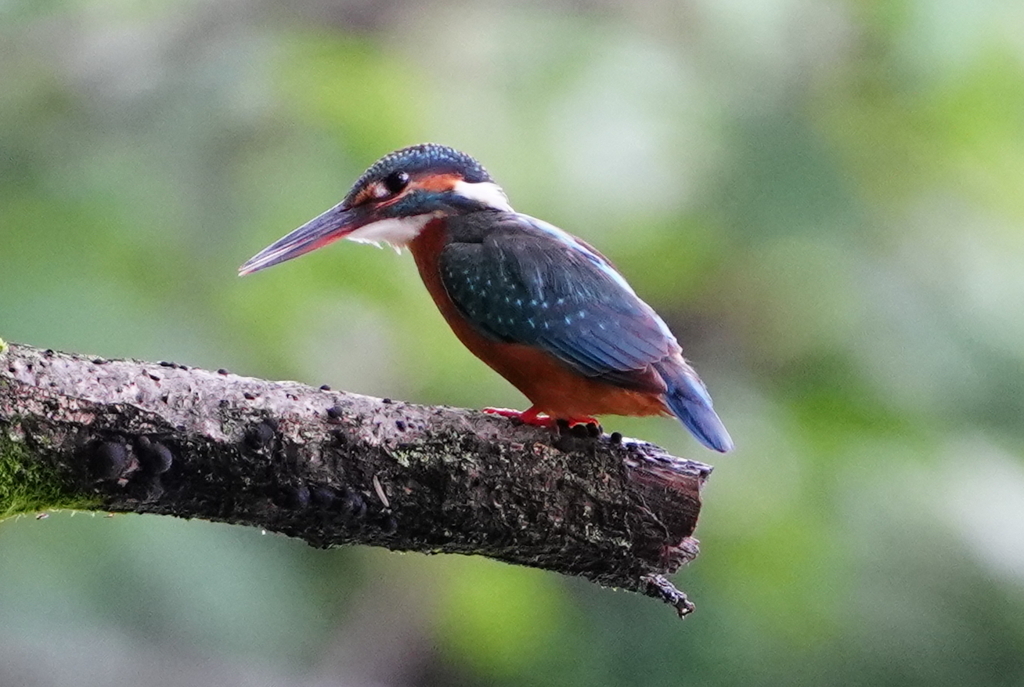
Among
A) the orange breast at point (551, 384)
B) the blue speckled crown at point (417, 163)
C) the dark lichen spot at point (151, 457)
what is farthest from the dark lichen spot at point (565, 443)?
the blue speckled crown at point (417, 163)

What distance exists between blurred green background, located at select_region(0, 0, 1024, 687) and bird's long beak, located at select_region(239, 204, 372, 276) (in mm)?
479

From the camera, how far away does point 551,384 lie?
2.54 meters

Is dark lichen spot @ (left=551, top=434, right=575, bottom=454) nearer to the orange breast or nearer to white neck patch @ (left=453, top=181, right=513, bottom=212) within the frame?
the orange breast

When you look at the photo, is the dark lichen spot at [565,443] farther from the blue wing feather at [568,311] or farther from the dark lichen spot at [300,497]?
the dark lichen spot at [300,497]

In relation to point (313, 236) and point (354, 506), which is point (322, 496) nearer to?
point (354, 506)

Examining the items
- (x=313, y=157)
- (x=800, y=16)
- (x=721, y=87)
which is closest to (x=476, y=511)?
(x=313, y=157)

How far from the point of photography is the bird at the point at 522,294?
2547 mm

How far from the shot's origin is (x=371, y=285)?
347cm

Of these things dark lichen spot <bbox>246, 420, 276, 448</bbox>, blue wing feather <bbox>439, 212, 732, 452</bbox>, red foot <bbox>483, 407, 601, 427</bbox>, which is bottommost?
dark lichen spot <bbox>246, 420, 276, 448</bbox>

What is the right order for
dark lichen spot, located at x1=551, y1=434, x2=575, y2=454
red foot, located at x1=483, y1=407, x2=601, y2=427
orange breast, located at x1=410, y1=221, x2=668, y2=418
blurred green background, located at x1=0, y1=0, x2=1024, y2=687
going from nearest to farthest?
dark lichen spot, located at x1=551, y1=434, x2=575, y2=454, red foot, located at x1=483, y1=407, x2=601, y2=427, orange breast, located at x1=410, y1=221, x2=668, y2=418, blurred green background, located at x1=0, y1=0, x2=1024, y2=687

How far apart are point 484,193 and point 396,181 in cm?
25

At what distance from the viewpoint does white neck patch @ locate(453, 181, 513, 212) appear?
116 inches

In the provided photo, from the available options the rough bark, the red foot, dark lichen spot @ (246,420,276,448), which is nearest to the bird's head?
the red foot

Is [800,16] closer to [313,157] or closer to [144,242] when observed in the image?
[313,157]
